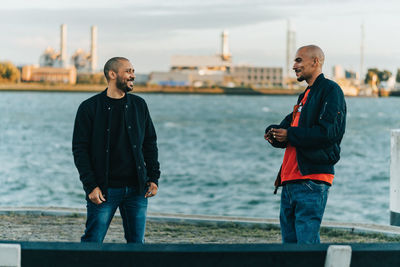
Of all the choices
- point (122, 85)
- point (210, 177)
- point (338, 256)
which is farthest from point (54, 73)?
point (338, 256)

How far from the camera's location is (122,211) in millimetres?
4848

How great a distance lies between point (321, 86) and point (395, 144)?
9.08 ft

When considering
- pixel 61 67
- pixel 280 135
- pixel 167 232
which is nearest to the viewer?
pixel 280 135

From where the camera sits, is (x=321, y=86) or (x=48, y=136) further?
(x=48, y=136)

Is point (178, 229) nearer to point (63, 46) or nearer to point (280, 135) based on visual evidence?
point (280, 135)

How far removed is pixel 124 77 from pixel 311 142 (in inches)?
47.5

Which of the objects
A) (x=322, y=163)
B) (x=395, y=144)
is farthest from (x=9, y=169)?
(x=322, y=163)

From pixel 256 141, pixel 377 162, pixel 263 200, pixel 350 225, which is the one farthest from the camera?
pixel 256 141

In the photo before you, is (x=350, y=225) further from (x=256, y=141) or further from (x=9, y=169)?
(x=256, y=141)

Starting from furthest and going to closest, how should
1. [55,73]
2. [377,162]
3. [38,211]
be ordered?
[55,73] < [377,162] < [38,211]

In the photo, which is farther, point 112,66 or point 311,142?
point 112,66

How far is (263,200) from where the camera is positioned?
79.0 feet

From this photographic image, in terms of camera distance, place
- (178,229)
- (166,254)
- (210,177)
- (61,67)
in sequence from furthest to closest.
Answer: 1. (61,67)
2. (210,177)
3. (178,229)
4. (166,254)

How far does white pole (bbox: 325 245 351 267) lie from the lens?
2.98 metres
